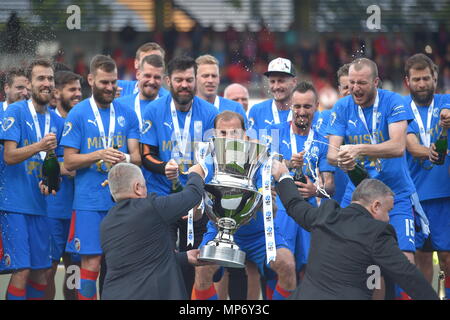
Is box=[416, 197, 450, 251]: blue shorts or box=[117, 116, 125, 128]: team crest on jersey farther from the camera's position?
Result: box=[416, 197, 450, 251]: blue shorts

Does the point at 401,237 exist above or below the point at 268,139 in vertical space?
below

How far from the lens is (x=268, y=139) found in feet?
19.7

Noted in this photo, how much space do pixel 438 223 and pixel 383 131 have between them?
3.33 feet

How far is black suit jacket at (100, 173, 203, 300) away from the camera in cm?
502

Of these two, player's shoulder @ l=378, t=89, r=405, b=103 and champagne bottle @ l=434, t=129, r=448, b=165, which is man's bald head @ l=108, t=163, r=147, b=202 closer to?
player's shoulder @ l=378, t=89, r=405, b=103

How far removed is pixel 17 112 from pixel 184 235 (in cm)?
163

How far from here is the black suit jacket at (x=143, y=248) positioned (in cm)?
502

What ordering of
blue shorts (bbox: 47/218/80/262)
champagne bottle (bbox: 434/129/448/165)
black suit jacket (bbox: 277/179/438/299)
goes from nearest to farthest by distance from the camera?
black suit jacket (bbox: 277/179/438/299) < champagne bottle (bbox: 434/129/448/165) < blue shorts (bbox: 47/218/80/262)

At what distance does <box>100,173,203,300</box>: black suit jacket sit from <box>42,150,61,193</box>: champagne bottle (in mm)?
1543

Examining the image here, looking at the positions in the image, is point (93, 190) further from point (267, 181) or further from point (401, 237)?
point (401, 237)

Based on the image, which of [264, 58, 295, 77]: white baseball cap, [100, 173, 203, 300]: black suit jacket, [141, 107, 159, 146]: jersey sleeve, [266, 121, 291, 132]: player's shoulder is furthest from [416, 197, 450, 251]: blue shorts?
[100, 173, 203, 300]: black suit jacket

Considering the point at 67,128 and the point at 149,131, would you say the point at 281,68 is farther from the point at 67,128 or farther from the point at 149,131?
the point at 67,128
